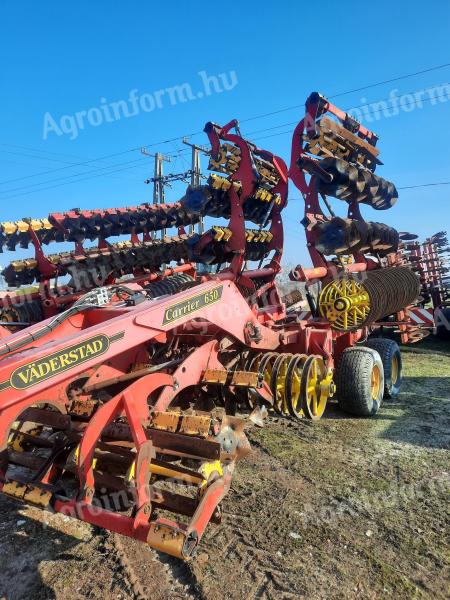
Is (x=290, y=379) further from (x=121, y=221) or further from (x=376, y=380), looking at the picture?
(x=121, y=221)

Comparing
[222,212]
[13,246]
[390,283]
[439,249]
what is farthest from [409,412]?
[13,246]

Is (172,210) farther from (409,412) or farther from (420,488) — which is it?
(420,488)

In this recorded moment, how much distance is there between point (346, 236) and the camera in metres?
5.77

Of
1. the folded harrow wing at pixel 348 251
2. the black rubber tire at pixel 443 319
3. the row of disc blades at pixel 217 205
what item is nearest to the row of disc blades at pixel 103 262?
the row of disc blades at pixel 217 205

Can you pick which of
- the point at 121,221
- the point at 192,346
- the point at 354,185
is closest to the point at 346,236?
the point at 354,185

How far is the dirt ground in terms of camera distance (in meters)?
2.60

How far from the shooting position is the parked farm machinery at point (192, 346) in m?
2.79

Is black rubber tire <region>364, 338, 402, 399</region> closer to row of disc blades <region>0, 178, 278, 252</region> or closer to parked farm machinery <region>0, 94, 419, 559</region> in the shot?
parked farm machinery <region>0, 94, 419, 559</region>

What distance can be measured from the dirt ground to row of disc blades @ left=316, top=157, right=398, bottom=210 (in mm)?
3470

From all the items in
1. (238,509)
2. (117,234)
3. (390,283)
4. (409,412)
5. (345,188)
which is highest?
(117,234)

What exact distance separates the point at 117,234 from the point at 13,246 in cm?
209

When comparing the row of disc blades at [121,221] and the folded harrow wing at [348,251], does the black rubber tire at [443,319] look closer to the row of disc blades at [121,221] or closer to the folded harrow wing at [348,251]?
the folded harrow wing at [348,251]

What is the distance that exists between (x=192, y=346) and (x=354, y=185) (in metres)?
3.42

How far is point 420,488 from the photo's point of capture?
368 cm
